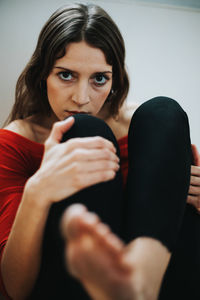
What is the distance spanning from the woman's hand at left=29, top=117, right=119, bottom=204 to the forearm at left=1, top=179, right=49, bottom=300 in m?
0.03

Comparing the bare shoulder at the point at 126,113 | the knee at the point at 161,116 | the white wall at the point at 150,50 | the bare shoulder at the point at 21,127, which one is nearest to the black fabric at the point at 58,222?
the knee at the point at 161,116

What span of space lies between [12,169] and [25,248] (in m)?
0.29

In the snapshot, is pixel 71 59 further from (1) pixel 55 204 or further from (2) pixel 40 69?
(1) pixel 55 204

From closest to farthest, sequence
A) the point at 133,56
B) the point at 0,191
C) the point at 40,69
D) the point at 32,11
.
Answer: the point at 0,191
the point at 40,69
the point at 32,11
the point at 133,56

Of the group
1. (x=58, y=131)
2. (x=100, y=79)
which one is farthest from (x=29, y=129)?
(x=58, y=131)

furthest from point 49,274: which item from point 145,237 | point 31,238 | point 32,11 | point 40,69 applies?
point 32,11

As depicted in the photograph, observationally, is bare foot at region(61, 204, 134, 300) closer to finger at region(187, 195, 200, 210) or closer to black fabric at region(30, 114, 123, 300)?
black fabric at region(30, 114, 123, 300)

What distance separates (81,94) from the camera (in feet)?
2.35

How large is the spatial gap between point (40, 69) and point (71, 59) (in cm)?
14

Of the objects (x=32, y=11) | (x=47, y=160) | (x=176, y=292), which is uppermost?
(x=32, y=11)

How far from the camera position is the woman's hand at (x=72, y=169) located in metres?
0.45

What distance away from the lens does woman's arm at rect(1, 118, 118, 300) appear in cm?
45

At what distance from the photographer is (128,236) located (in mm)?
466

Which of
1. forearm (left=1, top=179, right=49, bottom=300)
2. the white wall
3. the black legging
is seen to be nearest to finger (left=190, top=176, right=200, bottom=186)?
the black legging
